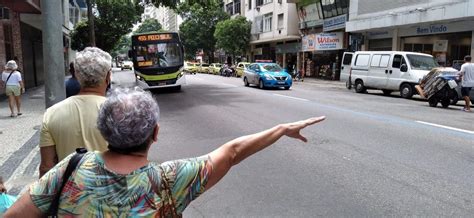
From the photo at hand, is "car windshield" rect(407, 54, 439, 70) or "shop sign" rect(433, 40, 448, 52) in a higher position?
"shop sign" rect(433, 40, 448, 52)

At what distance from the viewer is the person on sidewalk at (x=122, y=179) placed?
1819 millimetres

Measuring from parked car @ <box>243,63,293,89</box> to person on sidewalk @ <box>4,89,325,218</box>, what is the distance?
21091 mm

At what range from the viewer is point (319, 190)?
5461 millimetres

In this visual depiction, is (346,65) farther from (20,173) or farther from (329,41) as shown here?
(20,173)

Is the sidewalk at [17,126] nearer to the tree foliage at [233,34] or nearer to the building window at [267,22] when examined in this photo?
the building window at [267,22]

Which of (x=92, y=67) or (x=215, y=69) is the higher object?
(x=92, y=67)

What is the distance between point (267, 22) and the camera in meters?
48.7

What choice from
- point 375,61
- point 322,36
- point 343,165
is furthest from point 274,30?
point 343,165

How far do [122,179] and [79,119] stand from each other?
1289 mm

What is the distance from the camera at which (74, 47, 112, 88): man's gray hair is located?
2.99 metres

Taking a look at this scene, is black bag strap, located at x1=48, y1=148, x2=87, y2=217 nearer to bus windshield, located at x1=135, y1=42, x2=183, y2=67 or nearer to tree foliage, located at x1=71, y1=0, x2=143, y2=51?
bus windshield, located at x1=135, y1=42, x2=183, y2=67

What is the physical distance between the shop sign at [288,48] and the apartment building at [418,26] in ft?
39.3

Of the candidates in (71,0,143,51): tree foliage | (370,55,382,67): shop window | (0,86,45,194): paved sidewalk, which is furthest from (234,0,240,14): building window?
(0,86,45,194): paved sidewalk

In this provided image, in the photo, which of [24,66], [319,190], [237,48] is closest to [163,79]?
[24,66]
